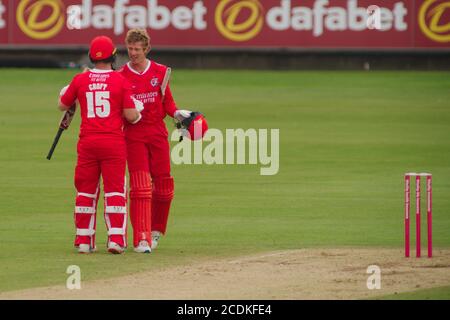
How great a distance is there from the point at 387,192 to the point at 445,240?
4090 mm

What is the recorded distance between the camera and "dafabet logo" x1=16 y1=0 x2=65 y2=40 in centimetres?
3903

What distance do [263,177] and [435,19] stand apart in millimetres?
19991

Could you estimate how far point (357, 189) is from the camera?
18188 millimetres

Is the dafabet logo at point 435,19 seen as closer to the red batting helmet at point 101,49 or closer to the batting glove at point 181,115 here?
the batting glove at point 181,115

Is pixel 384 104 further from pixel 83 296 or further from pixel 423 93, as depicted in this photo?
pixel 83 296

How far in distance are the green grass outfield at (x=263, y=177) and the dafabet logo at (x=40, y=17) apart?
2970 millimetres

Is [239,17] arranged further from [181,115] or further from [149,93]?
[149,93]

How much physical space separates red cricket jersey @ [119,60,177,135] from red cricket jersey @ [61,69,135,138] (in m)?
0.35

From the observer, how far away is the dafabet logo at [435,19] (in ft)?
126

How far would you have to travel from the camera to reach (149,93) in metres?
13.0

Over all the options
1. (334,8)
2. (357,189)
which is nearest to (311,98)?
(334,8)

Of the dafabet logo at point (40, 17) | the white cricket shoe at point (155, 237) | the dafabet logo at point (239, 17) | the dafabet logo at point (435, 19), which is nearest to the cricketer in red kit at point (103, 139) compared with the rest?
the white cricket shoe at point (155, 237)

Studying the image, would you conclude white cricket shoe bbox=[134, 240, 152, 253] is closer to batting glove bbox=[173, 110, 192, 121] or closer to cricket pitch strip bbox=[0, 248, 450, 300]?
cricket pitch strip bbox=[0, 248, 450, 300]

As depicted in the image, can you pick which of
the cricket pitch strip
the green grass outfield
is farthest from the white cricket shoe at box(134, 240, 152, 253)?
the cricket pitch strip
